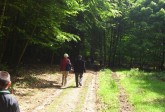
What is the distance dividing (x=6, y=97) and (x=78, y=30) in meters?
37.5

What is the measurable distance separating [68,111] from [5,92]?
8.16 m

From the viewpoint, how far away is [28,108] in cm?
1362

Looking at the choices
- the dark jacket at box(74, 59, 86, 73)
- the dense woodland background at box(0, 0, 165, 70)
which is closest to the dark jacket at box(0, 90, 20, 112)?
the dense woodland background at box(0, 0, 165, 70)

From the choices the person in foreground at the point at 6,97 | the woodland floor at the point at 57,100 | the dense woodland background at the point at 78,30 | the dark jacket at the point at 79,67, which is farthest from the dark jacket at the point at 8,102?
the dark jacket at the point at 79,67

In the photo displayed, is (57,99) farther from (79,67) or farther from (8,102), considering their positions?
(8,102)

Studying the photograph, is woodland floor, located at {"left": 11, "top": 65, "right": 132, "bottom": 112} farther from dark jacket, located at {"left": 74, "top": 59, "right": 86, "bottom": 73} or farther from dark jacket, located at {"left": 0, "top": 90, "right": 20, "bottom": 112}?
dark jacket, located at {"left": 0, "top": 90, "right": 20, "bottom": 112}

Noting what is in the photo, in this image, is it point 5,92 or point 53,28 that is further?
point 53,28

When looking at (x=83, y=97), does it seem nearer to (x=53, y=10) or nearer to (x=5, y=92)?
(x=53, y=10)

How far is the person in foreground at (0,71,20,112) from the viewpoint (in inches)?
213

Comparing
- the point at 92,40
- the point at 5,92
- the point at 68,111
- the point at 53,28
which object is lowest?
the point at 68,111

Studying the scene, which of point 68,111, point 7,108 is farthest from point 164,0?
point 7,108

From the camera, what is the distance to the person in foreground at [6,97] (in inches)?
213

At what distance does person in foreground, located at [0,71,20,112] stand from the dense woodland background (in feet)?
45.1

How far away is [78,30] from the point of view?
4272 cm
